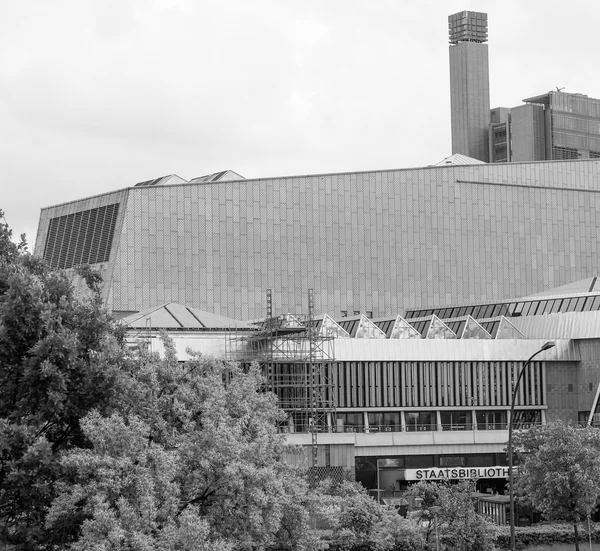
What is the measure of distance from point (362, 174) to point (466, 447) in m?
52.1

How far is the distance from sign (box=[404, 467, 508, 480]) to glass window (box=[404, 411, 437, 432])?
835 cm

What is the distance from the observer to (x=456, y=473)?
108875mm

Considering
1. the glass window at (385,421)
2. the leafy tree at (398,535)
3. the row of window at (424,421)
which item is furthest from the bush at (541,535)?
the glass window at (385,421)

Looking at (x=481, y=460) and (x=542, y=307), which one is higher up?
(x=542, y=307)

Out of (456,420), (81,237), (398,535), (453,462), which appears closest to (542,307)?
(456,420)

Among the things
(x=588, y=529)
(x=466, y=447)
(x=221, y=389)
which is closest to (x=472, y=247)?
(x=466, y=447)

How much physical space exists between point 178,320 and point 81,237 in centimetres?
3463

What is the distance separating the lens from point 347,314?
519 feet

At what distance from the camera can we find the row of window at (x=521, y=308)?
132875mm

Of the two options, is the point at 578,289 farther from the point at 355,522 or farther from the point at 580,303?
the point at 355,522

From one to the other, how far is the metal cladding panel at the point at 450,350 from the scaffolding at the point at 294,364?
12.2 ft

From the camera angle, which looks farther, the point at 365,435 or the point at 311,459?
the point at 365,435

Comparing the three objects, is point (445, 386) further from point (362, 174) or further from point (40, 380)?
point (40, 380)

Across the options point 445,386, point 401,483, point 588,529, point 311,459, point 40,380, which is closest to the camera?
point 40,380
